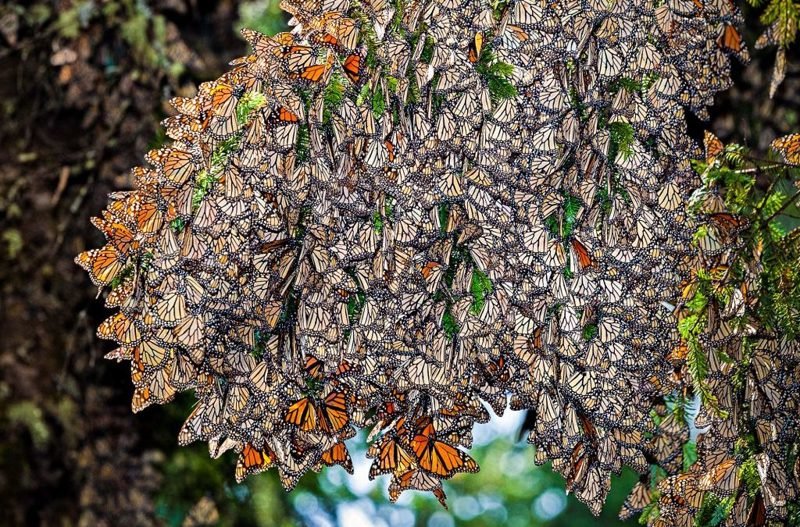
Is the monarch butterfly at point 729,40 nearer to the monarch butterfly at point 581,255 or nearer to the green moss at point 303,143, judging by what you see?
the monarch butterfly at point 581,255

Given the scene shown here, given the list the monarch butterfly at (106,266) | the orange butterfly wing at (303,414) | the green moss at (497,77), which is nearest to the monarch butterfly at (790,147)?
the green moss at (497,77)

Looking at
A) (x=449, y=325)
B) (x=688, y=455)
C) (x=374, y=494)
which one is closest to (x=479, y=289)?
(x=449, y=325)

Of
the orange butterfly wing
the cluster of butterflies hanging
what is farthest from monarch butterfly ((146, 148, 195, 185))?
the orange butterfly wing

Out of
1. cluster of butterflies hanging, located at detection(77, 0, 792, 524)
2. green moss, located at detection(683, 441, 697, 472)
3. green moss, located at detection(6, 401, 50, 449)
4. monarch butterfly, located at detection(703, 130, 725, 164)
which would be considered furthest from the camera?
green moss, located at detection(6, 401, 50, 449)

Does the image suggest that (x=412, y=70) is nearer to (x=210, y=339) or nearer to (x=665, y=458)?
(x=210, y=339)

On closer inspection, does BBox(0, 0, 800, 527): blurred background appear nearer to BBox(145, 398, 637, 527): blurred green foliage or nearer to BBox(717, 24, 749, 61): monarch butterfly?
BBox(145, 398, 637, 527): blurred green foliage

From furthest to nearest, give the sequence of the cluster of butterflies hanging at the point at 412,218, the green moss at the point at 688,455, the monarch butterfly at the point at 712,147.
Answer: the green moss at the point at 688,455
the monarch butterfly at the point at 712,147
the cluster of butterflies hanging at the point at 412,218
